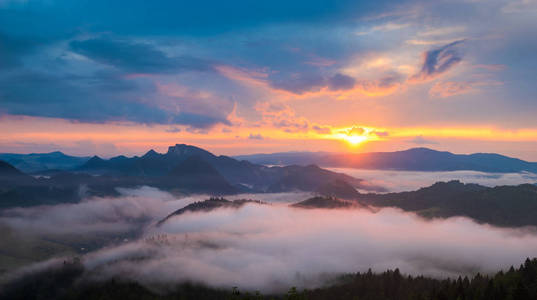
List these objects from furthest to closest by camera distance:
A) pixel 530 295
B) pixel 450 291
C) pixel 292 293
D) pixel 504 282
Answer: pixel 504 282
pixel 450 291
pixel 530 295
pixel 292 293

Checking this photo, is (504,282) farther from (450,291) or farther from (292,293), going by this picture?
(292,293)

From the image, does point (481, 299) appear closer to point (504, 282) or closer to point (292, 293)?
point (504, 282)

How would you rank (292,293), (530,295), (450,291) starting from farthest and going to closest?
(450,291) < (530,295) < (292,293)

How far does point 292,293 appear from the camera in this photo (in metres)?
73.2

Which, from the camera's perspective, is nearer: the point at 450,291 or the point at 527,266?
the point at 450,291

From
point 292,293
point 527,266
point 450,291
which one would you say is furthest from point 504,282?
point 292,293

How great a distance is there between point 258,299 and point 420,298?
134 metres

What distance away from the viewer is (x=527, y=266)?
178 meters

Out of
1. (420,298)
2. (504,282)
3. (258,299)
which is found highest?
(258,299)

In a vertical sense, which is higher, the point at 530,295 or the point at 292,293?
the point at 292,293

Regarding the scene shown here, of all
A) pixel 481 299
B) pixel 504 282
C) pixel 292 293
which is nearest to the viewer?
pixel 292 293

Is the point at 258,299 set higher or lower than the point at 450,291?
higher

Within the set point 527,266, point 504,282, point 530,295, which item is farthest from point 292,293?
point 527,266

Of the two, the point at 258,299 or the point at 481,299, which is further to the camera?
the point at 481,299
